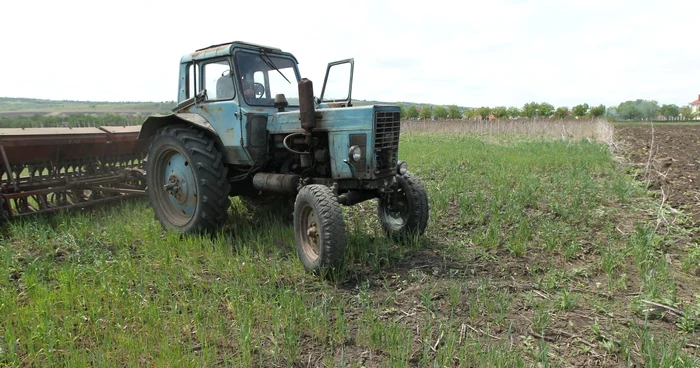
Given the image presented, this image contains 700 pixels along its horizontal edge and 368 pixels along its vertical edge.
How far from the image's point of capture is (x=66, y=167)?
20.8 ft

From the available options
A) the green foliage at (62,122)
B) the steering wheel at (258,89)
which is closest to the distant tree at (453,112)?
the green foliage at (62,122)

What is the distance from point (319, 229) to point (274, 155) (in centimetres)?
148

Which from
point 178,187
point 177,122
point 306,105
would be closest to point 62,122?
point 177,122

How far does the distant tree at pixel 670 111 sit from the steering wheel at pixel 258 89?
105m

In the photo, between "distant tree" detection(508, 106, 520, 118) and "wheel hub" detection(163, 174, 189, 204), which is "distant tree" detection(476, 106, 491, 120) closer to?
"distant tree" detection(508, 106, 520, 118)

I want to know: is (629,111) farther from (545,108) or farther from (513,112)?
(513,112)

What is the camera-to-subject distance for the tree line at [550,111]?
6269cm

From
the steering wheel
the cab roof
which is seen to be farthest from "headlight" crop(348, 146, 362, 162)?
the cab roof

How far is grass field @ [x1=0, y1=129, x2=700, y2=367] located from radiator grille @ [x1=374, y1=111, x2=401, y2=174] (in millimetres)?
872

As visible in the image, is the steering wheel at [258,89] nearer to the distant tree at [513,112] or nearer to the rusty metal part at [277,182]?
the rusty metal part at [277,182]

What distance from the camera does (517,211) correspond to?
5.81m

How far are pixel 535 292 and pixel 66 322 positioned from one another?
354cm

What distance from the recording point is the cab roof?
4887 millimetres

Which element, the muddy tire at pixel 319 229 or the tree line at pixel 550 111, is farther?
the tree line at pixel 550 111
